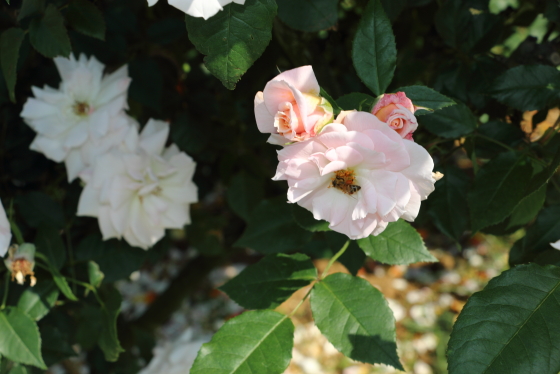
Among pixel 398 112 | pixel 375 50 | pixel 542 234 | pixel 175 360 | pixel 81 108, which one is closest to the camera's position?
pixel 398 112

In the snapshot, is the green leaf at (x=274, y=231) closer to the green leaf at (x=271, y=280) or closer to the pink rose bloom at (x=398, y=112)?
the green leaf at (x=271, y=280)

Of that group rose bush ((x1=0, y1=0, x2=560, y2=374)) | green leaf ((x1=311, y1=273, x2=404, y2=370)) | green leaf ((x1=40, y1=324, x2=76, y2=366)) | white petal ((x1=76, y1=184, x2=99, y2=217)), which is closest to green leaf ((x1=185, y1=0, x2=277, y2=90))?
rose bush ((x1=0, y1=0, x2=560, y2=374))

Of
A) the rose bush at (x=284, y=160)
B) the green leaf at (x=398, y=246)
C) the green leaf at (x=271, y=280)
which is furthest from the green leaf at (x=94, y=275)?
the green leaf at (x=398, y=246)

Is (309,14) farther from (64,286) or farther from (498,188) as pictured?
(64,286)

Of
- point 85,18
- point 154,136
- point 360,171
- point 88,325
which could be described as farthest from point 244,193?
point 360,171

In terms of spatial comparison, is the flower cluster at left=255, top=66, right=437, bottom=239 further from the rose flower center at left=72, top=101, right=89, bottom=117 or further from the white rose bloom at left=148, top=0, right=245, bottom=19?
the rose flower center at left=72, top=101, right=89, bottom=117
